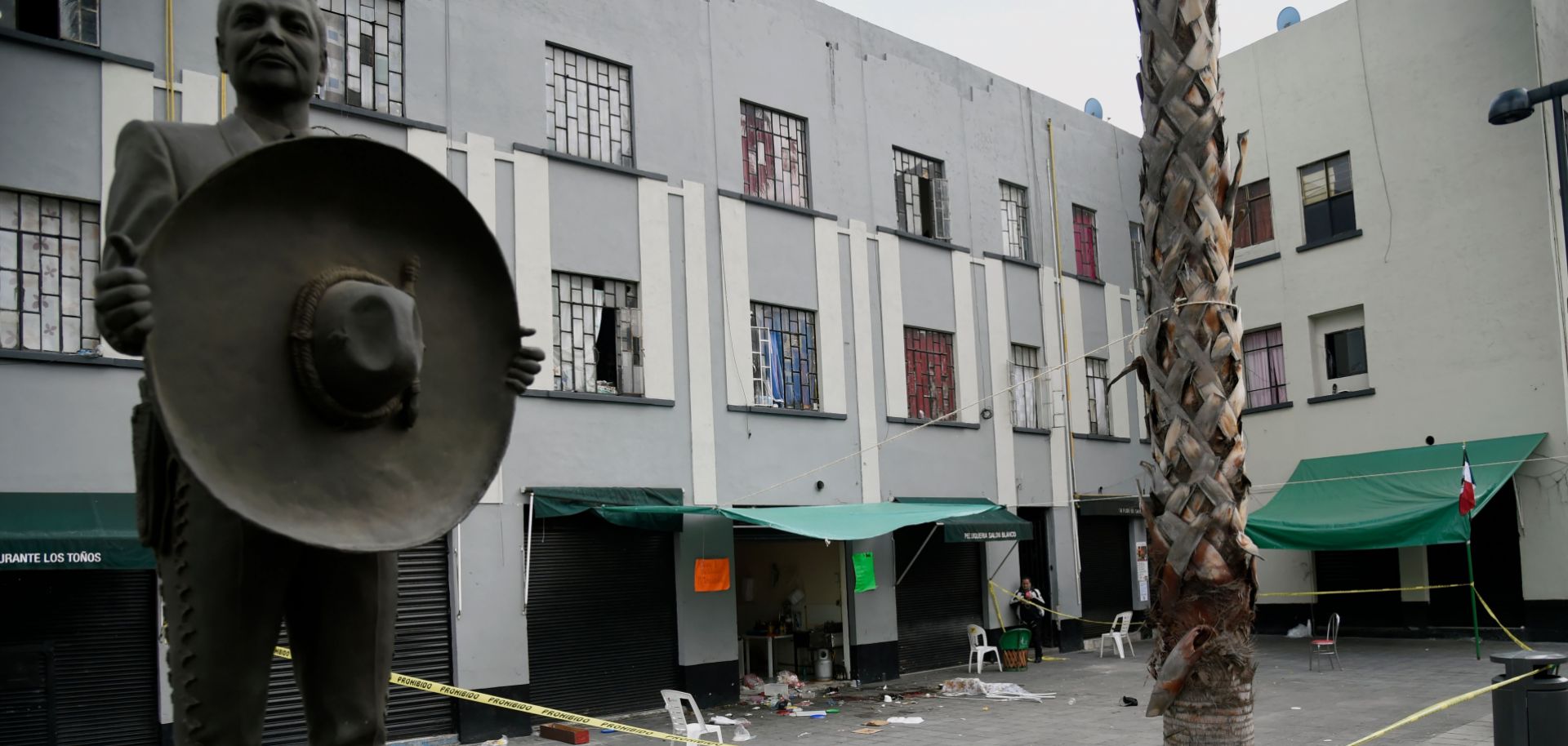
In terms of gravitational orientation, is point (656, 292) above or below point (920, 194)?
below

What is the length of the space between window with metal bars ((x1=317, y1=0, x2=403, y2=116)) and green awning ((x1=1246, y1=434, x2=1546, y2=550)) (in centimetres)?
1551

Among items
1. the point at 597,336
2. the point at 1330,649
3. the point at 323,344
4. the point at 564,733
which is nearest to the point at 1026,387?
the point at 1330,649

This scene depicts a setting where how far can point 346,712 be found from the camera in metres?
3.25

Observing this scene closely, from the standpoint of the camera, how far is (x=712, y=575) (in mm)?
17719

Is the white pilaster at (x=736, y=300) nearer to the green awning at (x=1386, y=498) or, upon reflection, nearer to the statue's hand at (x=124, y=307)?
the green awning at (x=1386, y=498)

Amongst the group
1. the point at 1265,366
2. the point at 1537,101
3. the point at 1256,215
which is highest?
the point at 1256,215

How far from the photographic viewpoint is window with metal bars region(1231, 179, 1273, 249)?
2619 cm

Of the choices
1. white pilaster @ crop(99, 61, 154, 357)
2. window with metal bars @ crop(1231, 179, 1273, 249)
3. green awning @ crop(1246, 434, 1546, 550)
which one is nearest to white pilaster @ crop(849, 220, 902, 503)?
green awning @ crop(1246, 434, 1546, 550)

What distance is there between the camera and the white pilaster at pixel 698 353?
1772cm

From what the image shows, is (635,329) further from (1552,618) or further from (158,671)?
(1552,618)

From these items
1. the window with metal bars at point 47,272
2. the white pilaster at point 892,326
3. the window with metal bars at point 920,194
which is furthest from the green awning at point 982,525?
the window with metal bars at point 47,272

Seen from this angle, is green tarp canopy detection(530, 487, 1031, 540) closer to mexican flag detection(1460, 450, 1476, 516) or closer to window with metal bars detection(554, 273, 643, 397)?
window with metal bars detection(554, 273, 643, 397)

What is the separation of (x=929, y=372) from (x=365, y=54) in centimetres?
1084

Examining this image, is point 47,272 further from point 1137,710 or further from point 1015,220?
point 1015,220
